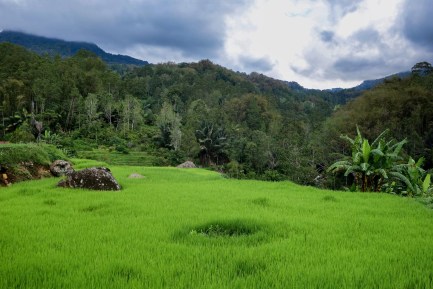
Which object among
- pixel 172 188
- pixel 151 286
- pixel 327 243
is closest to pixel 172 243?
pixel 151 286

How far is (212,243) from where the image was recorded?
6680 millimetres

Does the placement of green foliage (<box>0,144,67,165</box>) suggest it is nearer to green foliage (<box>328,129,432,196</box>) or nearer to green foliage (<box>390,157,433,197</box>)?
green foliage (<box>328,129,432,196</box>)

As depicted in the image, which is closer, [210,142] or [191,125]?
[210,142]

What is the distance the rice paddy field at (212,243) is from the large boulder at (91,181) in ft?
7.30

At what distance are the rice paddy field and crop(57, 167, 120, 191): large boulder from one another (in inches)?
87.6

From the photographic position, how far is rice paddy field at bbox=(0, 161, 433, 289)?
499cm

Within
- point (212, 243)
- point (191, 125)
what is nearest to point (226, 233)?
point (212, 243)

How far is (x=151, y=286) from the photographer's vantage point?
4.72 meters

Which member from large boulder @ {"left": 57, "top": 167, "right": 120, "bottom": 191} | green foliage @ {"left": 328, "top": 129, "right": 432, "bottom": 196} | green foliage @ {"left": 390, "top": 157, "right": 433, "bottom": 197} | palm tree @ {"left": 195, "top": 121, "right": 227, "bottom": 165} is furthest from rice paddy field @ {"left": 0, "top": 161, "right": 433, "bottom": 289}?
palm tree @ {"left": 195, "top": 121, "right": 227, "bottom": 165}

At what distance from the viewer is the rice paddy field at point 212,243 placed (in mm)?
4992

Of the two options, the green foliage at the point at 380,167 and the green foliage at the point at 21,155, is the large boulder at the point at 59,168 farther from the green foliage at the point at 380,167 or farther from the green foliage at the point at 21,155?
the green foliage at the point at 380,167

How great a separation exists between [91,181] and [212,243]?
850 cm

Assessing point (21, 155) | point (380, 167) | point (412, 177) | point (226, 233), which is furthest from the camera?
point (21, 155)

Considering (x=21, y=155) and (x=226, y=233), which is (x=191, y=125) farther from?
(x=226, y=233)
